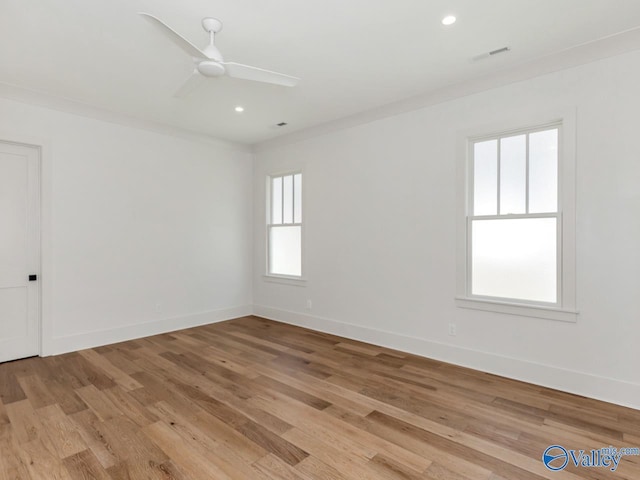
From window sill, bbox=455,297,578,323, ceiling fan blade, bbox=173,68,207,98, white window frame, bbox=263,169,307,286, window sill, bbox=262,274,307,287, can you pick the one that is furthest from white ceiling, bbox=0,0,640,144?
window sill, bbox=262,274,307,287

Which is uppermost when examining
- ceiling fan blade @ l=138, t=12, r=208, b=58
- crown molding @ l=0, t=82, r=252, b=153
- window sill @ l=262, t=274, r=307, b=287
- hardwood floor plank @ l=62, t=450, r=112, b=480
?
crown molding @ l=0, t=82, r=252, b=153

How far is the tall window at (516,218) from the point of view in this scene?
316 cm

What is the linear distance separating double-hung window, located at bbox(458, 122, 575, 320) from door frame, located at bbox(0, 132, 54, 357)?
4586 millimetres

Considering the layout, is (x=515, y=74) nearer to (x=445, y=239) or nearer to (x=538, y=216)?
(x=538, y=216)

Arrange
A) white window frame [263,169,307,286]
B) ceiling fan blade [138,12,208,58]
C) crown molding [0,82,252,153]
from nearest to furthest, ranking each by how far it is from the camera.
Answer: ceiling fan blade [138,12,208,58]
crown molding [0,82,252,153]
white window frame [263,169,307,286]

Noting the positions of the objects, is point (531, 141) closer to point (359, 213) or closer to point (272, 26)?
point (359, 213)

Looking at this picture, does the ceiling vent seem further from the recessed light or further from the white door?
the white door

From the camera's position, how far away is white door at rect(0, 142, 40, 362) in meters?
3.72

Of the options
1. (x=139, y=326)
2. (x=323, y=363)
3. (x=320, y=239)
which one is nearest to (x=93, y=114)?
(x=139, y=326)

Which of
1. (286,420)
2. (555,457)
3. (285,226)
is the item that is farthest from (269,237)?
(555,457)

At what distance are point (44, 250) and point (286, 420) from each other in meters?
3.39

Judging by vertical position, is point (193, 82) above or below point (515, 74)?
below

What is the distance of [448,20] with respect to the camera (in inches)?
100

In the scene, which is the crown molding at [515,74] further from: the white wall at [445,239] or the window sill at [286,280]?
the window sill at [286,280]
